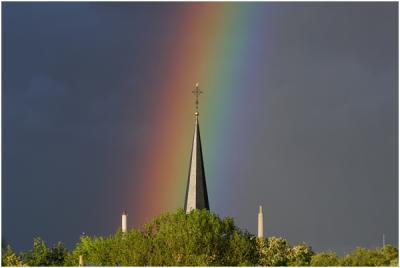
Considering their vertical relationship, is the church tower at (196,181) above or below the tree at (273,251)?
above

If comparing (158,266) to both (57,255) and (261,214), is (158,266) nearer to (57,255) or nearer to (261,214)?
(57,255)

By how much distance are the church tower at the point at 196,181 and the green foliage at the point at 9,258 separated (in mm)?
18536

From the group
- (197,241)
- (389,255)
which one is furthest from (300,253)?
(389,255)

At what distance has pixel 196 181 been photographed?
9544cm

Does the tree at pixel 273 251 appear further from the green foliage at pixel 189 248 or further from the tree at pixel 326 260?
the tree at pixel 326 260

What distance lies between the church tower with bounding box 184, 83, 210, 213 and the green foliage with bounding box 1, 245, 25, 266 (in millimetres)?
18536

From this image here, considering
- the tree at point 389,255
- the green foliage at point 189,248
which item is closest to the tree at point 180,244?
the green foliage at point 189,248

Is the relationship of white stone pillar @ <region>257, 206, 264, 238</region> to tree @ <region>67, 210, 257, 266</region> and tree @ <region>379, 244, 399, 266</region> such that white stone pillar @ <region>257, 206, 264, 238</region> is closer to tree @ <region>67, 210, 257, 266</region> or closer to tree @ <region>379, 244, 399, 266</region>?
tree @ <region>67, 210, 257, 266</region>

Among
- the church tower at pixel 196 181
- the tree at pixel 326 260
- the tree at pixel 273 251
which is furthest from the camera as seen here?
the church tower at pixel 196 181

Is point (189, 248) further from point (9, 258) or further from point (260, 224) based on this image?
point (260, 224)

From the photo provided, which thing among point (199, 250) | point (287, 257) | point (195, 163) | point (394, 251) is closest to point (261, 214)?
point (195, 163)

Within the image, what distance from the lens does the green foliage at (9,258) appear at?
78050 millimetres

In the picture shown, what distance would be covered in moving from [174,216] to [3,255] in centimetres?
1429

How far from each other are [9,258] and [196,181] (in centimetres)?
2234
